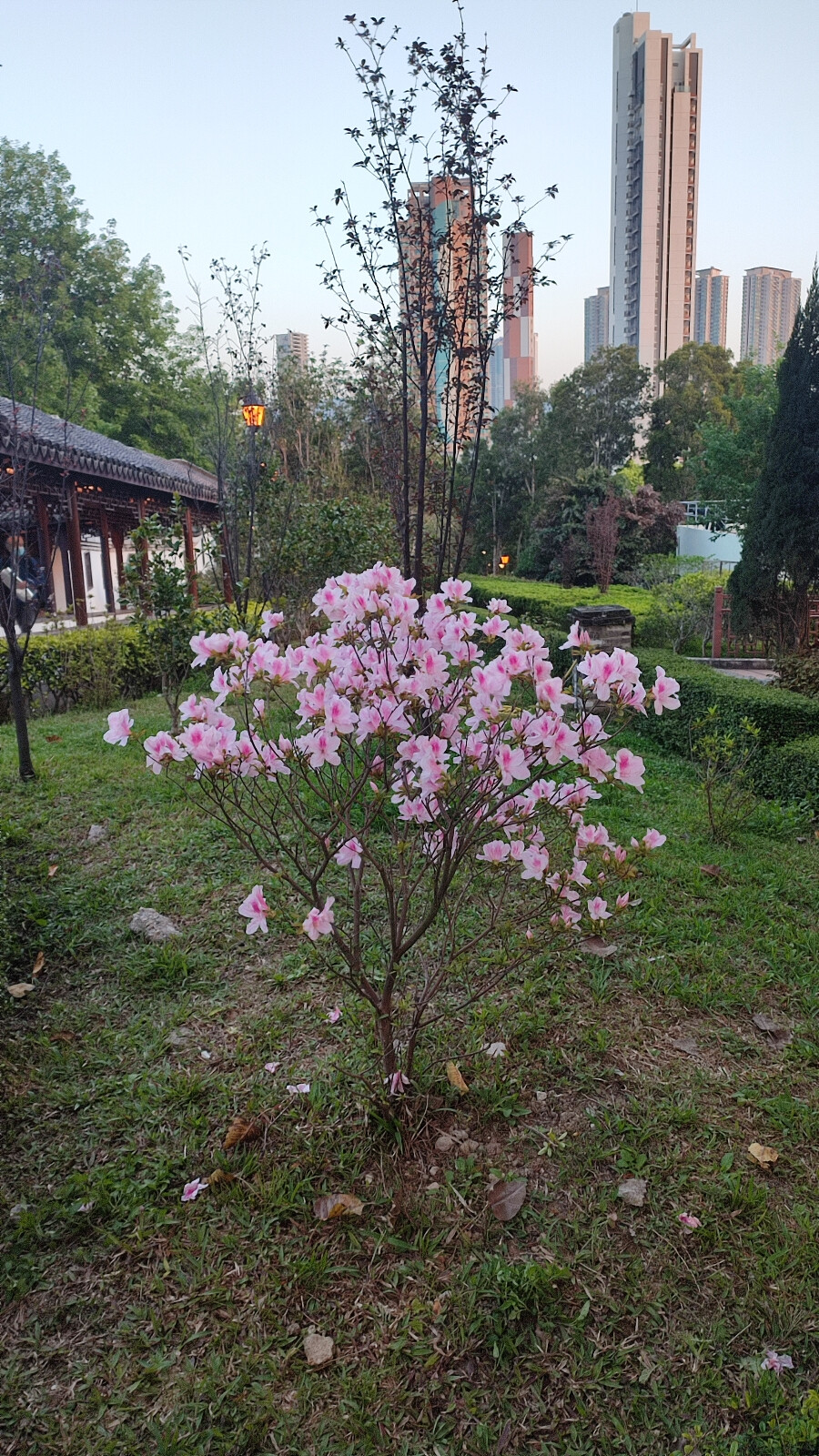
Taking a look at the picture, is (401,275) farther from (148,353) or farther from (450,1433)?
(148,353)

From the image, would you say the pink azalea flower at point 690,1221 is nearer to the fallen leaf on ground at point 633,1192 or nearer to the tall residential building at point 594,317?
the fallen leaf on ground at point 633,1192

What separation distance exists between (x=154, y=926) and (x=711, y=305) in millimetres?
84300

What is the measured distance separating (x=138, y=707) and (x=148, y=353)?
22279 mm

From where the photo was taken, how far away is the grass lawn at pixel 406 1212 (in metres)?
1.34

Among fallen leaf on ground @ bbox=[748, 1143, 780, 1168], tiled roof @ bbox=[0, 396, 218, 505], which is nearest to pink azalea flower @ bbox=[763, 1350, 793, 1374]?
fallen leaf on ground @ bbox=[748, 1143, 780, 1168]

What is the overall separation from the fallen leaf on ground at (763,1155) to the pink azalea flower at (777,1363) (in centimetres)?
49

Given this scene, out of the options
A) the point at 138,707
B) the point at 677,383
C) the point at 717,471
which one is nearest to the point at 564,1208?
the point at 138,707

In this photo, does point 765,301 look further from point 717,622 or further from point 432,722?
point 432,722

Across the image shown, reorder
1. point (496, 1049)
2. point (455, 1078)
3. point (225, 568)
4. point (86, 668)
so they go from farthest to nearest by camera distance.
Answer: point (225, 568), point (86, 668), point (496, 1049), point (455, 1078)

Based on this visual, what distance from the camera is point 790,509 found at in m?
9.82

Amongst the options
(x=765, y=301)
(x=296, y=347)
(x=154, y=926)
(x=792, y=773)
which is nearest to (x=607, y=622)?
(x=792, y=773)

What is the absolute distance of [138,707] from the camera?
7.26 meters

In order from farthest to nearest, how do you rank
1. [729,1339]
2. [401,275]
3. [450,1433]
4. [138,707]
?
1. [138,707]
2. [401,275]
3. [729,1339]
4. [450,1433]

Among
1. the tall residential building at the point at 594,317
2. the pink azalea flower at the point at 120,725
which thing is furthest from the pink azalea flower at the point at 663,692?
the tall residential building at the point at 594,317
